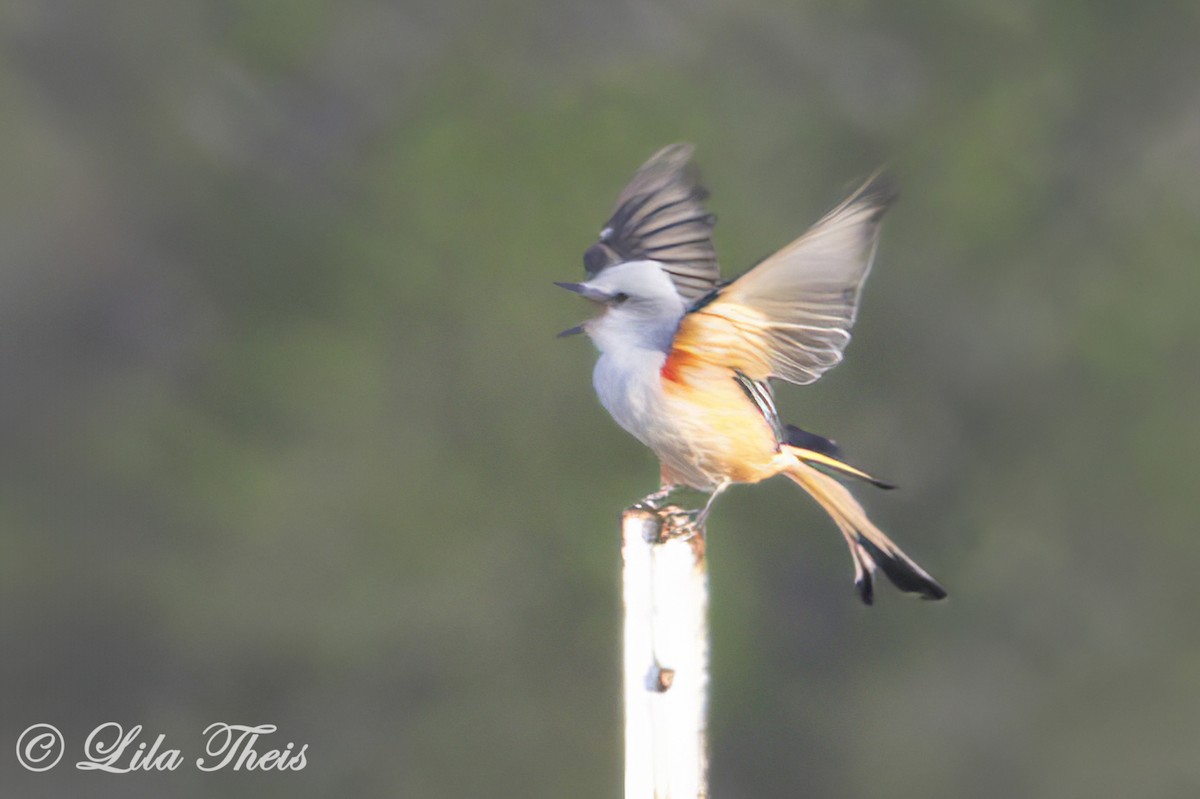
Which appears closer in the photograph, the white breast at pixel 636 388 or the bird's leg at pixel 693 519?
the bird's leg at pixel 693 519

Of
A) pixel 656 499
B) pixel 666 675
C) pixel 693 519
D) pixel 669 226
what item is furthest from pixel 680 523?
pixel 669 226

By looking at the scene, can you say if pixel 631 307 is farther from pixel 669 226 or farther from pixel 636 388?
pixel 669 226

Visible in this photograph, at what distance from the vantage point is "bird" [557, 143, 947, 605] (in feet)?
8.93

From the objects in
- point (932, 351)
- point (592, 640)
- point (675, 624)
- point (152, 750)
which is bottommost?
point (675, 624)

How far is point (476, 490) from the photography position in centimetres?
612

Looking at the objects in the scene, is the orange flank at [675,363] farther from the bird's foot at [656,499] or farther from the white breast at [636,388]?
the bird's foot at [656,499]

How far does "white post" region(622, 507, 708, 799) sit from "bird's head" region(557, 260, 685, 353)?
0.54 m

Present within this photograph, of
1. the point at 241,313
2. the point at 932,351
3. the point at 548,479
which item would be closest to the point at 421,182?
the point at 241,313

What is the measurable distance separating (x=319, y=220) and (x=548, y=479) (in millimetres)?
1341

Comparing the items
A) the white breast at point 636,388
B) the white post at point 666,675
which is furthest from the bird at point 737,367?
the white post at point 666,675

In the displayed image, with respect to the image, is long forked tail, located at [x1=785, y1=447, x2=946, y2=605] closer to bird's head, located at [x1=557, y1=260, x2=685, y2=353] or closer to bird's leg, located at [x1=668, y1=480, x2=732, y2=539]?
bird's leg, located at [x1=668, y1=480, x2=732, y2=539]

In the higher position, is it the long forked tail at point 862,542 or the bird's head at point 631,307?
the bird's head at point 631,307

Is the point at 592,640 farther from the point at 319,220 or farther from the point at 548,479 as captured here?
the point at 319,220

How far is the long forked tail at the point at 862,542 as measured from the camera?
2893mm
